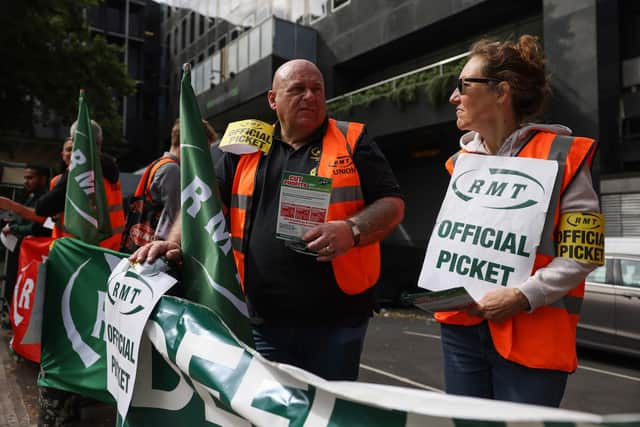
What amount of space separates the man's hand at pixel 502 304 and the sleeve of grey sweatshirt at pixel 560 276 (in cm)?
2

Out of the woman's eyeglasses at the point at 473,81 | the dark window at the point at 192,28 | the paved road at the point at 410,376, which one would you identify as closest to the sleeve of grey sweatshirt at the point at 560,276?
the woman's eyeglasses at the point at 473,81

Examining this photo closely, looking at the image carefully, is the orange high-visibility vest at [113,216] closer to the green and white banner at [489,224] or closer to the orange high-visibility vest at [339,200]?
the orange high-visibility vest at [339,200]

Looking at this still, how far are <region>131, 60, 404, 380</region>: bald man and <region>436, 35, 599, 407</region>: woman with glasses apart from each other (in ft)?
1.36

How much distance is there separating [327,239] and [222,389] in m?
0.67

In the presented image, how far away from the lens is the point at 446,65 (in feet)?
42.5

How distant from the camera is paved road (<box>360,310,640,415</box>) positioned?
483 cm

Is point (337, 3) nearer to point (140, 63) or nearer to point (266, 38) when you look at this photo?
point (266, 38)

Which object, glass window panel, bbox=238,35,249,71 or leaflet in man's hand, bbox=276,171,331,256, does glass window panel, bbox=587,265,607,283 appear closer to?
leaflet in man's hand, bbox=276,171,331,256

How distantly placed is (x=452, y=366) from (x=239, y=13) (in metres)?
23.0

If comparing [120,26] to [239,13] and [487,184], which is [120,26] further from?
[487,184]

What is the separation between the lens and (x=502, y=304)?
1.65 m

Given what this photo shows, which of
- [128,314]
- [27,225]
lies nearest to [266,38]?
[27,225]

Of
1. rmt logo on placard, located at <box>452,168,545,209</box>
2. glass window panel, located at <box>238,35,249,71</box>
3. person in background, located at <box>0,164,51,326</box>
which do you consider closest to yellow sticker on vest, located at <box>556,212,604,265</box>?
rmt logo on placard, located at <box>452,168,545,209</box>

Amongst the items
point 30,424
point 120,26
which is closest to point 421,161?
point 30,424
